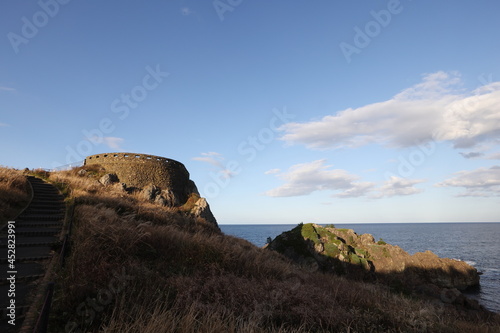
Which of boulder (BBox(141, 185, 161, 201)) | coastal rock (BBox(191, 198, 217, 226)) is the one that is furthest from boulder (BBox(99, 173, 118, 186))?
coastal rock (BBox(191, 198, 217, 226))

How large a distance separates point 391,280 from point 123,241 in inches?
894

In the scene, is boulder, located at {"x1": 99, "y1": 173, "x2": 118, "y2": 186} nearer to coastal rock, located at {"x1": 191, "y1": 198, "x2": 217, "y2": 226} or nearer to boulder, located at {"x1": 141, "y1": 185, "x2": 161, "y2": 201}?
boulder, located at {"x1": 141, "y1": 185, "x2": 161, "y2": 201}

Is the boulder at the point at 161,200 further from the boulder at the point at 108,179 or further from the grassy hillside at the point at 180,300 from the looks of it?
the grassy hillside at the point at 180,300

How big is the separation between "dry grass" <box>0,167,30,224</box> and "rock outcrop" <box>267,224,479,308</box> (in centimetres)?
1799

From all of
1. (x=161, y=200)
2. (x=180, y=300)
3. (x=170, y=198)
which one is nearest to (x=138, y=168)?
(x=161, y=200)

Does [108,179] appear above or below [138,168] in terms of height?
below

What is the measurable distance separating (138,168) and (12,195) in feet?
55.3

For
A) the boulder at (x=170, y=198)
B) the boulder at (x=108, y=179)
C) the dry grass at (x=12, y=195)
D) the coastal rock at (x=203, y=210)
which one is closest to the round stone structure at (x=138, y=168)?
the boulder at (x=108, y=179)

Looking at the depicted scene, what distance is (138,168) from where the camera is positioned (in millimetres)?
29453

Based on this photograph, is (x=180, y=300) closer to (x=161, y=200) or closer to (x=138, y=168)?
(x=161, y=200)

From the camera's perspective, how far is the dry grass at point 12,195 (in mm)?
10711

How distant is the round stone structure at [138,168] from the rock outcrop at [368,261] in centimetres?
1513

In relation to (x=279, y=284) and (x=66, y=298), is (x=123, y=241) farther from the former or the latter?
(x=279, y=284)

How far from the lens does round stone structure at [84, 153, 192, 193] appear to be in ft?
95.5
